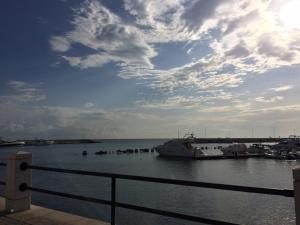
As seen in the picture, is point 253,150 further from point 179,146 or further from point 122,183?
point 122,183

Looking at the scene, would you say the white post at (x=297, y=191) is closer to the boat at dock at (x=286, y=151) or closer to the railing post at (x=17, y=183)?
the railing post at (x=17, y=183)

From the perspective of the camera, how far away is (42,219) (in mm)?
7434

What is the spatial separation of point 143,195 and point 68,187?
11.1 metres

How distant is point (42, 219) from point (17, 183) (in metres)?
1.31

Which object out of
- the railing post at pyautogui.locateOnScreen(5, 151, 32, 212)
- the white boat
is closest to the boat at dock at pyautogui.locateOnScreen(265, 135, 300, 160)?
the white boat

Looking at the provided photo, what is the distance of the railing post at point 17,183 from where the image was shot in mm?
8173

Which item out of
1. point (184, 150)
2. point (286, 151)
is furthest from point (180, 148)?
point (286, 151)

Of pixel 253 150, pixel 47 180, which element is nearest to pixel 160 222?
pixel 47 180

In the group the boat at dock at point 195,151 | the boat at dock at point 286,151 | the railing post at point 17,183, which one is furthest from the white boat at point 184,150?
the railing post at point 17,183

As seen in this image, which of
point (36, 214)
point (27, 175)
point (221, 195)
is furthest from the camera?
point (221, 195)

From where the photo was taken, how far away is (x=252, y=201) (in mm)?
30312

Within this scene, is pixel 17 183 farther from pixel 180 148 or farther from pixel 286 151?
pixel 286 151

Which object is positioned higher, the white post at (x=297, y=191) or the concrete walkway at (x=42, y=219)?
the white post at (x=297, y=191)

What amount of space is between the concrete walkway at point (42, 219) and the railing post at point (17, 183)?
0.71 ft
